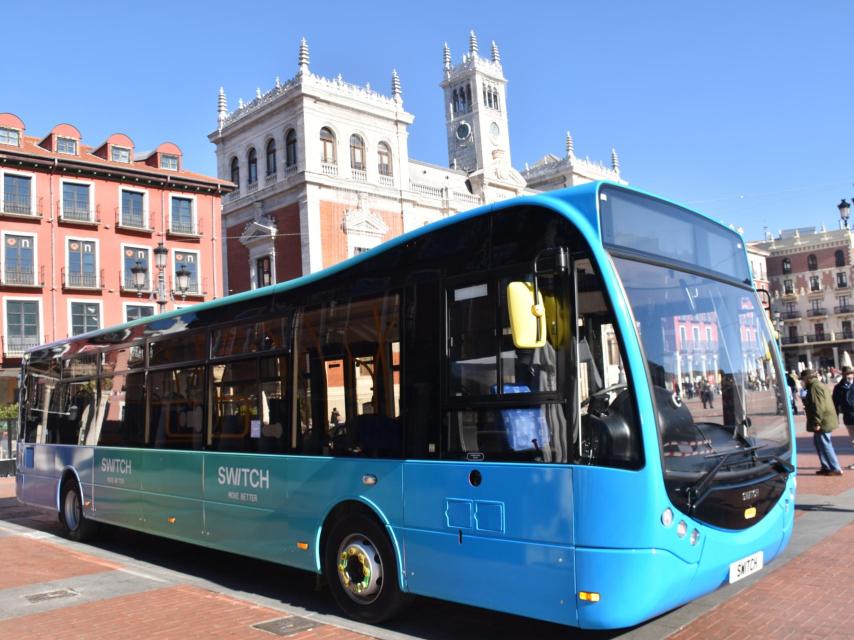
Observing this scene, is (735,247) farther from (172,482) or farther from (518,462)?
(172,482)

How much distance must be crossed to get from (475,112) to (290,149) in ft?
103

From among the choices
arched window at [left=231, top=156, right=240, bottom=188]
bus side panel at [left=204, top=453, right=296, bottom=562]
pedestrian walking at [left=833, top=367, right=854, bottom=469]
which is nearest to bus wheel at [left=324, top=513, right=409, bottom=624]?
bus side panel at [left=204, top=453, right=296, bottom=562]

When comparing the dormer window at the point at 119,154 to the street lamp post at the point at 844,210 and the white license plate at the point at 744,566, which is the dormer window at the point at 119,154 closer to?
the street lamp post at the point at 844,210

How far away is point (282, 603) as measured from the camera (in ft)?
22.2

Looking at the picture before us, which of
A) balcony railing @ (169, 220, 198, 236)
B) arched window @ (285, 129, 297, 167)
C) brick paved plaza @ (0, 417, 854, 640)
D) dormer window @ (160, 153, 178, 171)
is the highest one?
arched window @ (285, 129, 297, 167)

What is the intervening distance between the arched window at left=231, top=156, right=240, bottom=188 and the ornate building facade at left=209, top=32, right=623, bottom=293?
0.21 ft

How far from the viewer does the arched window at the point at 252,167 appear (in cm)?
4422

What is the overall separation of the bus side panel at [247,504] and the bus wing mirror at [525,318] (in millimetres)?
3123

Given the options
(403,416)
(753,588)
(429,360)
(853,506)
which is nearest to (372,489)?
(403,416)

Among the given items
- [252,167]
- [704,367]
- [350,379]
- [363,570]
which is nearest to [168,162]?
[252,167]

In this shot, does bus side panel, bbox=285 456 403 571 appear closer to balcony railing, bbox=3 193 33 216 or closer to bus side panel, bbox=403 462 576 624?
bus side panel, bbox=403 462 576 624

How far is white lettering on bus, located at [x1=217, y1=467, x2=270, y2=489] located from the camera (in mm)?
7000

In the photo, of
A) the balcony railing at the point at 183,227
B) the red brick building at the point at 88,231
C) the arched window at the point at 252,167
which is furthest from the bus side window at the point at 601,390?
the arched window at the point at 252,167

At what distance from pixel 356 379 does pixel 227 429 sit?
2256 mm
